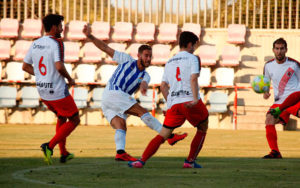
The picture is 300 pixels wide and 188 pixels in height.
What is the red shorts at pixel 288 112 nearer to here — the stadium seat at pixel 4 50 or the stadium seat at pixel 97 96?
the stadium seat at pixel 97 96

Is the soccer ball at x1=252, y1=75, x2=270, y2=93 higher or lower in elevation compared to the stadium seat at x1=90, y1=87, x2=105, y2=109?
higher

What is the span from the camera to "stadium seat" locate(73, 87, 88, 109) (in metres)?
18.4

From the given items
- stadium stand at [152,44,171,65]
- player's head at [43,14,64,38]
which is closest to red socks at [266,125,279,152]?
player's head at [43,14,64,38]

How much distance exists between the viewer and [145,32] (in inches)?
762

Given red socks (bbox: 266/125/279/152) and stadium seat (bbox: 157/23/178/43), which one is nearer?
red socks (bbox: 266/125/279/152)

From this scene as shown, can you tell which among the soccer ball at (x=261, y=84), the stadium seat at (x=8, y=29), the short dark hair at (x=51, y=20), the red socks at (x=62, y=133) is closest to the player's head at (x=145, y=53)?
the short dark hair at (x=51, y=20)

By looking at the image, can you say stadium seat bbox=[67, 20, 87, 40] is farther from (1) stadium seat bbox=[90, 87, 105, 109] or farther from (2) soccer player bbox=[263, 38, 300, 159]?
(2) soccer player bbox=[263, 38, 300, 159]

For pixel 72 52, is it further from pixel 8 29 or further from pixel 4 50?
Result: pixel 8 29

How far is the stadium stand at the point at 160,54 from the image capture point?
1875cm

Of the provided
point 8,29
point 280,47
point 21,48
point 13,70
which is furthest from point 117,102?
point 8,29

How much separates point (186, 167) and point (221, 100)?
11126mm

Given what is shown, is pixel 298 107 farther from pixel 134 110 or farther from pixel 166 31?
pixel 166 31

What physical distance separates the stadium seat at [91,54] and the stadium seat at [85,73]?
281 mm

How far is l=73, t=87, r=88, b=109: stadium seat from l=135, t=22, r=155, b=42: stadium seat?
2.65 metres
